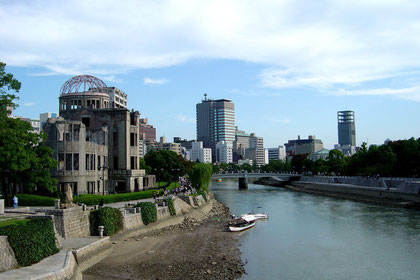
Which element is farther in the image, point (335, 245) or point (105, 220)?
point (335, 245)

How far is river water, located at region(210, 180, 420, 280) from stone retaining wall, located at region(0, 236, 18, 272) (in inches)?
745

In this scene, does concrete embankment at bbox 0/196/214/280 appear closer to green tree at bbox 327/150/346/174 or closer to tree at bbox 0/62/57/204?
tree at bbox 0/62/57/204

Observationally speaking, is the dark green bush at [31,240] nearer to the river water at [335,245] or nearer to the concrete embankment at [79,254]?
the concrete embankment at [79,254]

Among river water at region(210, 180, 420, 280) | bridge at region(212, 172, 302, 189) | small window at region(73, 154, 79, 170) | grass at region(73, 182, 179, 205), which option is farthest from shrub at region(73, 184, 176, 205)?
bridge at region(212, 172, 302, 189)

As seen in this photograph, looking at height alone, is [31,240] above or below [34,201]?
below

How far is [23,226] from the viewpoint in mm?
29891

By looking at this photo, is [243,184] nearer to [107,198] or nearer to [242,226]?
[242,226]

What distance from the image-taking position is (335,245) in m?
48.8

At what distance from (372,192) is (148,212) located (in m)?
65.8

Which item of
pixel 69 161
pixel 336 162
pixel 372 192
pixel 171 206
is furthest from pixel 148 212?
pixel 336 162

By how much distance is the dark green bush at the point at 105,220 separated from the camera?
4244cm

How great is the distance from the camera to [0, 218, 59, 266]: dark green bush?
2740cm

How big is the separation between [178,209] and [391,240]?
100 feet

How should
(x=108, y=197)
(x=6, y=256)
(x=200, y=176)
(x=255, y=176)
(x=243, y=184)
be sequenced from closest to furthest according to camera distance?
1. (x=6, y=256)
2. (x=108, y=197)
3. (x=200, y=176)
4. (x=243, y=184)
5. (x=255, y=176)
